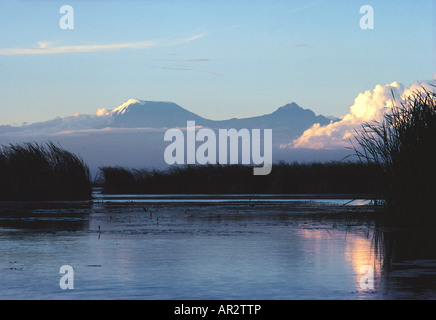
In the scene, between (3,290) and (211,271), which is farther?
(211,271)

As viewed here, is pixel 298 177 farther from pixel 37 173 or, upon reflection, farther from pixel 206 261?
pixel 206 261

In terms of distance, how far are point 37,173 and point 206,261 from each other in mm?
23826

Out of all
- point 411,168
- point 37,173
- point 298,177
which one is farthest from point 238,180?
point 411,168

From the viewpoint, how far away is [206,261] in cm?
1132

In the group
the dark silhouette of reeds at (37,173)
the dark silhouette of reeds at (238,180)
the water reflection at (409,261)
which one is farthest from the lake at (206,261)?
the dark silhouette of reeds at (238,180)

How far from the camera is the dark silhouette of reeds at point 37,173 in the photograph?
109 feet

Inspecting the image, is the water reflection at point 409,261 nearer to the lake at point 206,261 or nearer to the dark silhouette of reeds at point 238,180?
the lake at point 206,261

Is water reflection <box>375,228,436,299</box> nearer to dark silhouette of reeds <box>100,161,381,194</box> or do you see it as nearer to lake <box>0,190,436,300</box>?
lake <box>0,190,436,300</box>

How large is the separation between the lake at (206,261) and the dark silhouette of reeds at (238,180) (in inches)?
872

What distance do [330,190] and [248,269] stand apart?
3247 centimetres

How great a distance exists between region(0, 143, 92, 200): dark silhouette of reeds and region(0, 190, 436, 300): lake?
45.1 ft

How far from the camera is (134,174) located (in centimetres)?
4378
